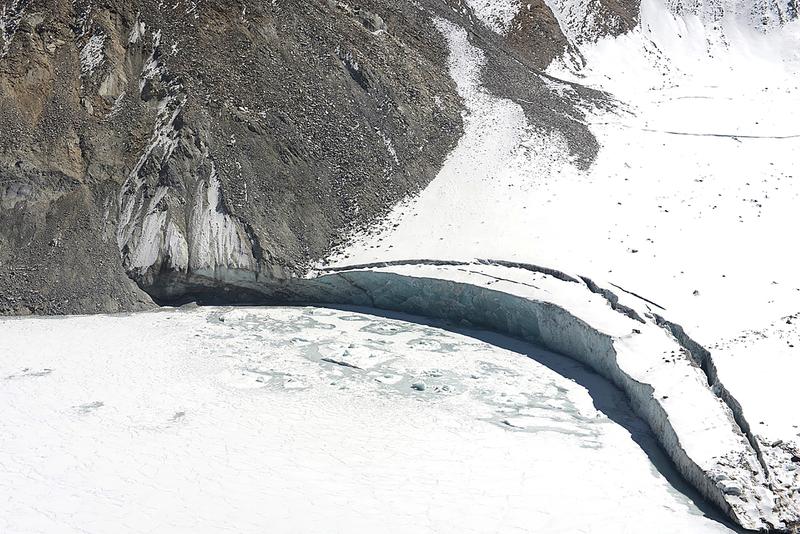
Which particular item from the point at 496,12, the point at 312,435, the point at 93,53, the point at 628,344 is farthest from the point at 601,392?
the point at 496,12

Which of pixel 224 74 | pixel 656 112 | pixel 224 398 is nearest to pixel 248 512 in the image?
pixel 224 398

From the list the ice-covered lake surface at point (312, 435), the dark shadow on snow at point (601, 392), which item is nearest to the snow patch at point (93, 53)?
the ice-covered lake surface at point (312, 435)

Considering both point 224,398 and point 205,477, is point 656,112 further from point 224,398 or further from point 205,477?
point 205,477

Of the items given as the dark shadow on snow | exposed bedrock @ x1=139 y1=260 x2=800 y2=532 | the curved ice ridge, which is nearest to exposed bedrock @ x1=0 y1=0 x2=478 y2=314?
exposed bedrock @ x1=139 y1=260 x2=800 y2=532

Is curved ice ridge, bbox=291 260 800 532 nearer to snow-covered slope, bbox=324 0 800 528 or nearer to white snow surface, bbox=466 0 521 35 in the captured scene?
snow-covered slope, bbox=324 0 800 528

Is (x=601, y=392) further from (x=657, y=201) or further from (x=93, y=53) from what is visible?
(x=93, y=53)
